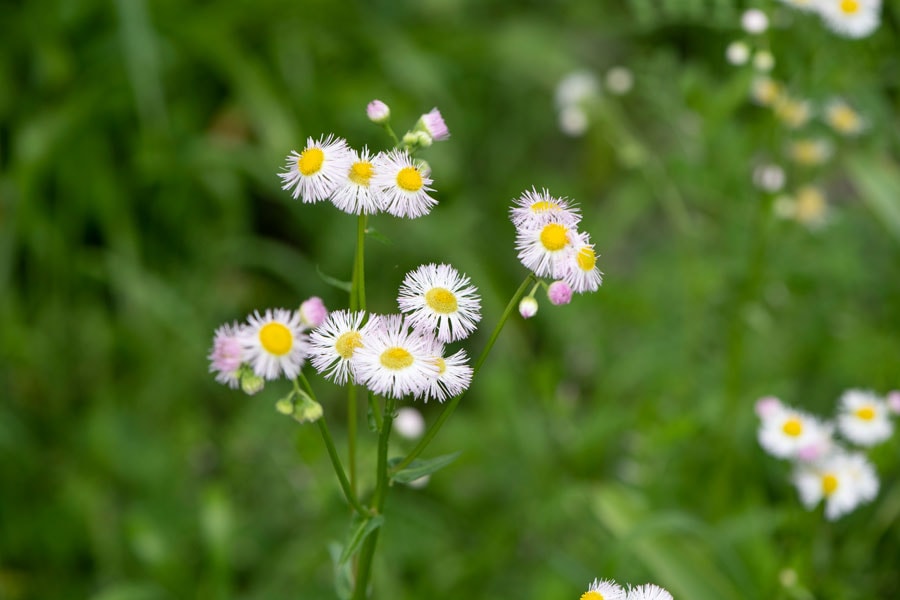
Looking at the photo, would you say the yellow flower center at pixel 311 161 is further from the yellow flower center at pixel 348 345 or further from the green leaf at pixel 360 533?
the green leaf at pixel 360 533

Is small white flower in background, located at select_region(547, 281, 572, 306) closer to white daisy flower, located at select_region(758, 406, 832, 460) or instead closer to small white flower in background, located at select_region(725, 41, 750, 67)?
white daisy flower, located at select_region(758, 406, 832, 460)

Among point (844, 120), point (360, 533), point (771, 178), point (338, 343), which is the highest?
point (844, 120)

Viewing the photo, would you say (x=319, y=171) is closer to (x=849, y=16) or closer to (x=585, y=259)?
(x=585, y=259)

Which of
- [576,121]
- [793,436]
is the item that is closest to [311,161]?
[793,436]

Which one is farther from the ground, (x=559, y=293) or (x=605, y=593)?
(x=559, y=293)

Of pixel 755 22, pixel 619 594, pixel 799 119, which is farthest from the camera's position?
pixel 799 119

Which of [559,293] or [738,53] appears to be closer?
[559,293]

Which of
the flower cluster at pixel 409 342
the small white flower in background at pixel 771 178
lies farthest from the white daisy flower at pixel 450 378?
the small white flower in background at pixel 771 178

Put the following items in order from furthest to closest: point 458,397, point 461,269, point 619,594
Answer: point 461,269 < point 458,397 < point 619,594
